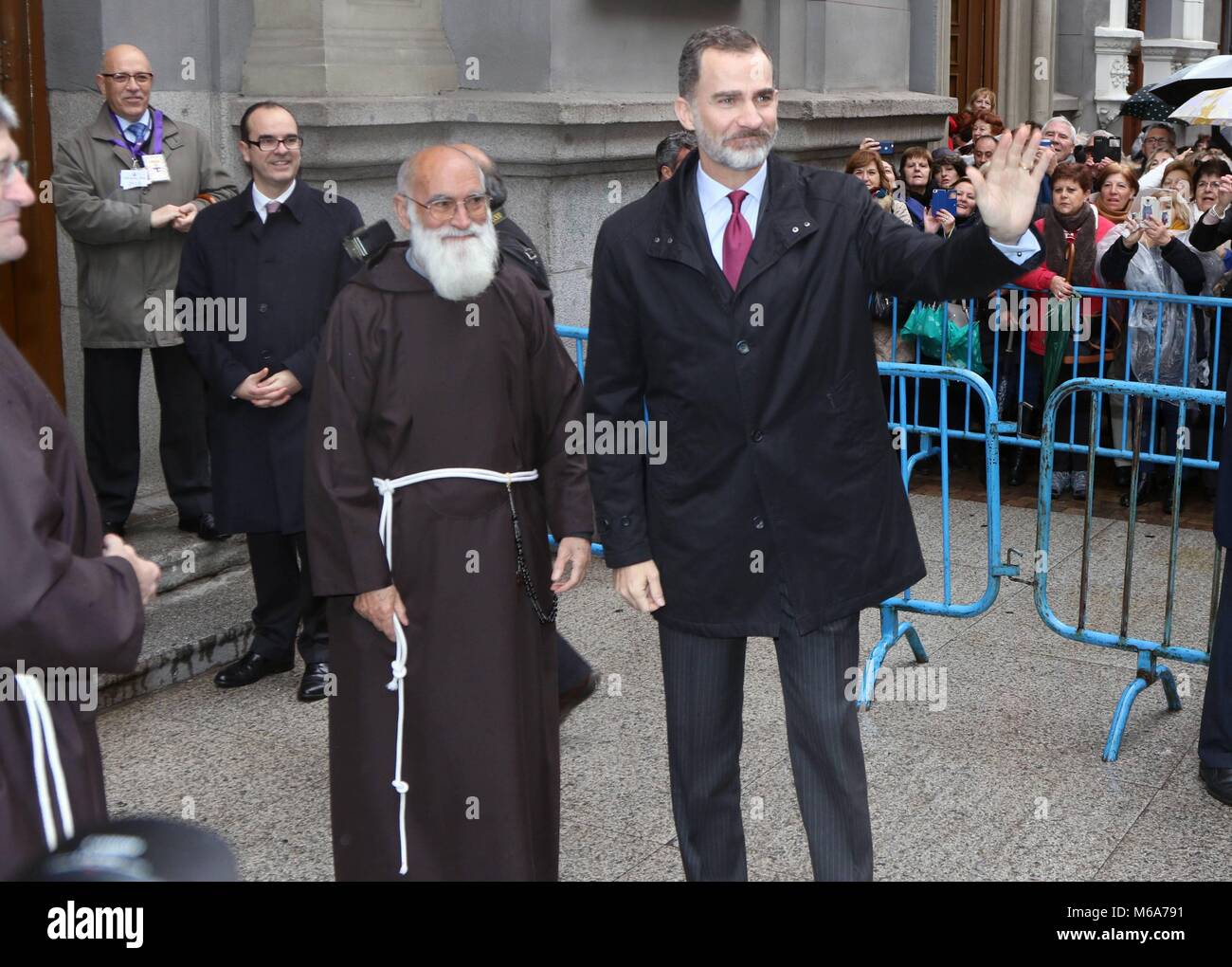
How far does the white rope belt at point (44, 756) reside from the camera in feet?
8.95

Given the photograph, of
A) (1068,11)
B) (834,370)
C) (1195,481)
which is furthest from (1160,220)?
(1068,11)

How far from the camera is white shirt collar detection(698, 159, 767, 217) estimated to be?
149 inches

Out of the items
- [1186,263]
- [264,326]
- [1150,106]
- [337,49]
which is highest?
[1150,106]

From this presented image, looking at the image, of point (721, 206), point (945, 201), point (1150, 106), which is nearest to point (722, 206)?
point (721, 206)

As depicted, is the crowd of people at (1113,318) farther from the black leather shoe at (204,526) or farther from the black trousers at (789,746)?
the black trousers at (789,746)

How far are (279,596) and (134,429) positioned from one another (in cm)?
133

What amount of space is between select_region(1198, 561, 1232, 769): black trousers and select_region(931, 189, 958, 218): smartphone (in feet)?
17.6

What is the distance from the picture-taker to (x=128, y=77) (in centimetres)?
702

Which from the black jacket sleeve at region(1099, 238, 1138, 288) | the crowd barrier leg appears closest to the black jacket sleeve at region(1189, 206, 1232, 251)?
the black jacket sleeve at region(1099, 238, 1138, 288)

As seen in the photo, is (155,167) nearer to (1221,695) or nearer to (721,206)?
(721,206)

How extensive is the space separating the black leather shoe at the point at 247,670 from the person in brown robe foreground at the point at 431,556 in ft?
6.88

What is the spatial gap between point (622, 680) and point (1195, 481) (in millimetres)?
4226

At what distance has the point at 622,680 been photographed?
6.27m

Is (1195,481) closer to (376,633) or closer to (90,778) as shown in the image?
(376,633)
